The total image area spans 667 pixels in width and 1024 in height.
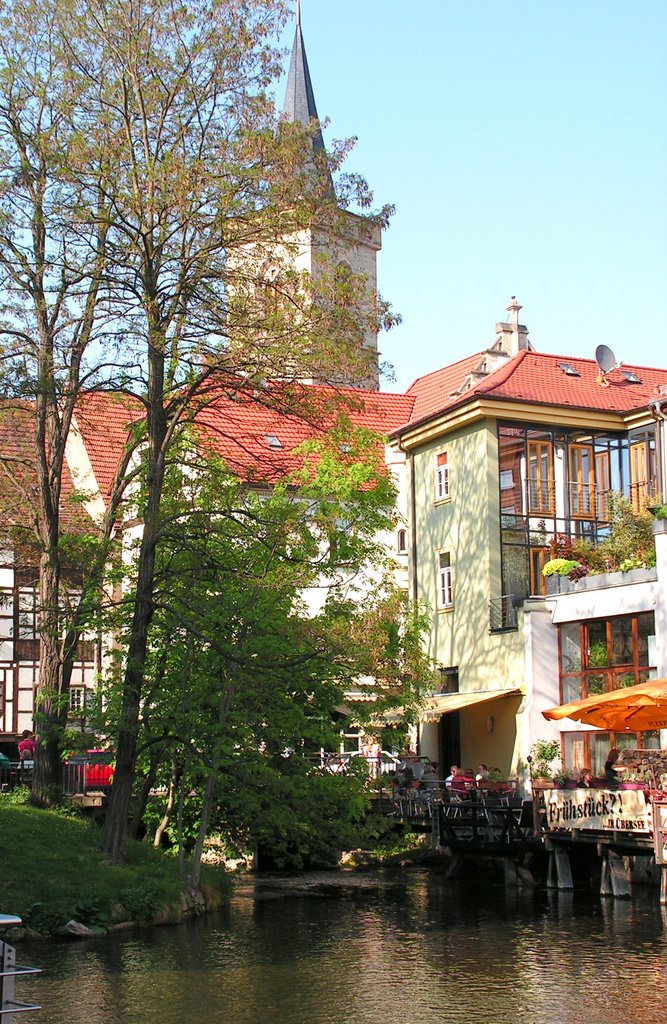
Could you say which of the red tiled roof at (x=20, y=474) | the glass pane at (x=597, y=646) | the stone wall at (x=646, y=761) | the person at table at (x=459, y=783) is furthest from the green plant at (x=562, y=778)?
the red tiled roof at (x=20, y=474)

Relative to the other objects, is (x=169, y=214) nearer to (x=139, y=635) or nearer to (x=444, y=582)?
(x=139, y=635)

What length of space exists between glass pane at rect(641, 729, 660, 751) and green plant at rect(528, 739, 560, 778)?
266 cm

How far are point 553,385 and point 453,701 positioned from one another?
9356 mm

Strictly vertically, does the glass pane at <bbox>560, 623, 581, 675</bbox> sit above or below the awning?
above

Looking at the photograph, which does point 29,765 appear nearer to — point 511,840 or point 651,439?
point 511,840

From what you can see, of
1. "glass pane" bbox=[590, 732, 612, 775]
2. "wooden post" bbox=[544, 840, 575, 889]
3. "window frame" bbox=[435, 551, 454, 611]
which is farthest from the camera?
"window frame" bbox=[435, 551, 454, 611]

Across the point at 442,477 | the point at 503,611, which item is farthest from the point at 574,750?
the point at 442,477

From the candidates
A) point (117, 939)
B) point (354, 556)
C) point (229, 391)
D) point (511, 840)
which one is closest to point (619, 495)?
point (354, 556)

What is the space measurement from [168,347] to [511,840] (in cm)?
1201

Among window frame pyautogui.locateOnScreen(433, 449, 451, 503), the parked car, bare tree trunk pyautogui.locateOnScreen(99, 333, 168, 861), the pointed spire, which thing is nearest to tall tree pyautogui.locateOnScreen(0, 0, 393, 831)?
bare tree trunk pyautogui.locateOnScreen(99, 333, 168, 861)

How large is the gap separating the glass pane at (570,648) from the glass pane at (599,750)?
1810 mm

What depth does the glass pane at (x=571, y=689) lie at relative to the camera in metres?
33.2

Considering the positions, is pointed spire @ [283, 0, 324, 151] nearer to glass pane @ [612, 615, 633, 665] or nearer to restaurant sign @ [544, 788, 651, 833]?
glass pane @ [612, 615, 633, 665]

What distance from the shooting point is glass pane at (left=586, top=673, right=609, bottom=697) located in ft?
106
